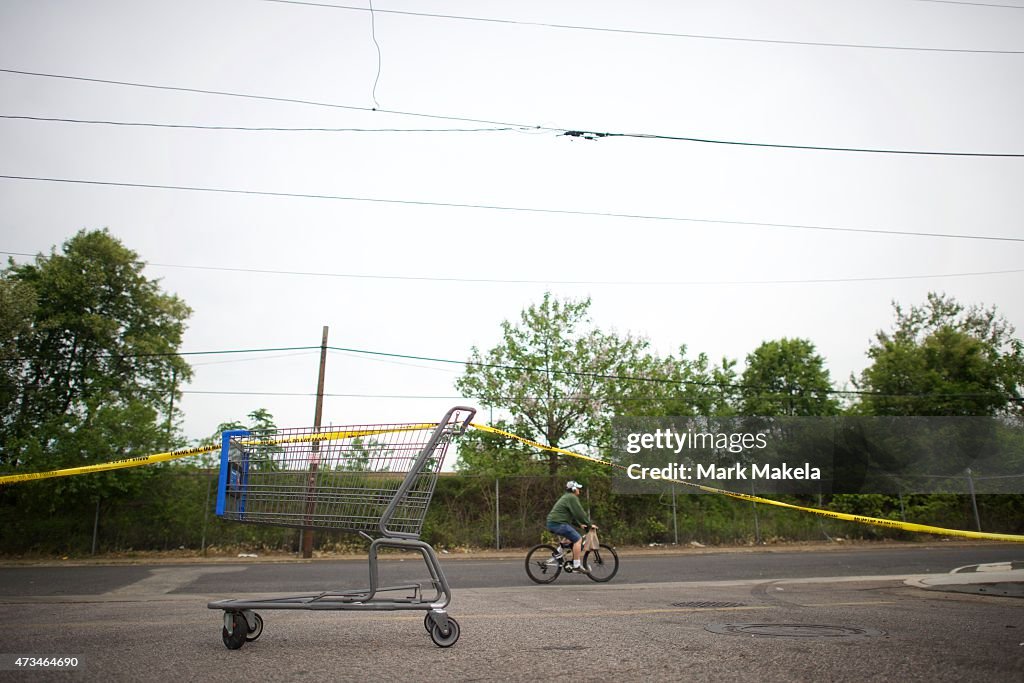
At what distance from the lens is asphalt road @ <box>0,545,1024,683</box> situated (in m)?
4.31

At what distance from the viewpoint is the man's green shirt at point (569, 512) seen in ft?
41.1

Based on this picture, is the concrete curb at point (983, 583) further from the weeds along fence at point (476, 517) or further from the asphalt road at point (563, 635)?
the weeds along fence at point (476, 517)

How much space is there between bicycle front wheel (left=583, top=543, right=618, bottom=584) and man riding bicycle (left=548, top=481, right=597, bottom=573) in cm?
21

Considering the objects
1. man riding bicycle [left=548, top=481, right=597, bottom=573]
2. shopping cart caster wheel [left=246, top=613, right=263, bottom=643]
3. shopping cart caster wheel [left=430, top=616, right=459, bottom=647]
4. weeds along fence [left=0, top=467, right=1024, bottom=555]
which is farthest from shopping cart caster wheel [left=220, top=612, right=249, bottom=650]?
weeds along fence [left=0, top=467, right=1024, bottom=555]

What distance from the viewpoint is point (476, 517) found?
74.1 ft

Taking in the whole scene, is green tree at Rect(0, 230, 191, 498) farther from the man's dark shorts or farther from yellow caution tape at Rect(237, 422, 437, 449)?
yellow caution tape at Rect(237, 422, 437, 449)

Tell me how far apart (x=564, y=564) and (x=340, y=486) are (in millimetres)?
7984

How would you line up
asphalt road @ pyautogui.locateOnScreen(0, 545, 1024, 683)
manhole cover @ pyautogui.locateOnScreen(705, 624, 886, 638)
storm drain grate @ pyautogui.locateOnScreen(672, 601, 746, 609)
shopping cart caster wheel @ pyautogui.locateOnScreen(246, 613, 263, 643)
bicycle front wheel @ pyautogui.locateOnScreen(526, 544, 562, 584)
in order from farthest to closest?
bicycle front wheel @ pyautogui.locateOnScreen(526, 544, 562, 584) < storm drain grate @ pyautogui.locateOnScreen(672, 601, 746, 609) < manhole cover @ pyautogui.locateOnScreen(705, 624, 886, 638) < shopping cart caster wheel @ pyautogui.locateOnScreen(246, 613, 263, 643) < asphalt road @ pyautogui.locateOnScreen(0, 545, 1024, 683)

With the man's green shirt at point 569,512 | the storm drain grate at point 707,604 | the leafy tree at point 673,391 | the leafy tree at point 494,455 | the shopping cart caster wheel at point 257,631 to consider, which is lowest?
the storm drain grate at point 707,604

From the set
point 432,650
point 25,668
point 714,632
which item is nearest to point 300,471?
point 432,650

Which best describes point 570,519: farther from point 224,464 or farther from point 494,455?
point 494,455

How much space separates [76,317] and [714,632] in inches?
1386

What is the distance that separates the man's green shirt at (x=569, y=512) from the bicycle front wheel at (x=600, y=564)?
58cm

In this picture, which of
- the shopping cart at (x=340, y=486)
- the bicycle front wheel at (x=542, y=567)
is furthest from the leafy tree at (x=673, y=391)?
the shopping cart at (x=340, y=486)
